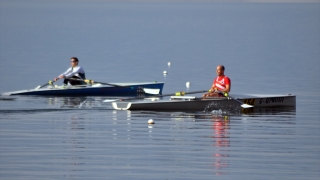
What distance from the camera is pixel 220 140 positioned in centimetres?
1967

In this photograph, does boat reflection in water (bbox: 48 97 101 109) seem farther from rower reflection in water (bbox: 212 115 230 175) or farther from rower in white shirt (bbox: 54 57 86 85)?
rower reflection in water (bbox: 212 115 230 175)

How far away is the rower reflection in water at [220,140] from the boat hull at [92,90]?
608 centimetres

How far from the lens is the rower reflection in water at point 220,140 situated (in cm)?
1684

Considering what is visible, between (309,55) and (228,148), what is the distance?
107ft

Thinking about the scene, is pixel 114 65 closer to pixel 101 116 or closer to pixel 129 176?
pixel 101 116

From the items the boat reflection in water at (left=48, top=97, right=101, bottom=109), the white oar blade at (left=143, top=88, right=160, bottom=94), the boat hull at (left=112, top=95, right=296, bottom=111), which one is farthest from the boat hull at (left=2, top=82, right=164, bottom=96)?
the boat hull at (left=112, top=95, right=296, bottom=111)

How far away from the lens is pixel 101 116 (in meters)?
23.5

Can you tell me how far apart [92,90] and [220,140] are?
31.9 feet

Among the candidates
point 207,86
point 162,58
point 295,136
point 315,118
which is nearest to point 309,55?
point 162,58

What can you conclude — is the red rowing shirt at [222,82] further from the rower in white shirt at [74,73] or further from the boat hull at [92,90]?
the rower in white shirt at [74,73]

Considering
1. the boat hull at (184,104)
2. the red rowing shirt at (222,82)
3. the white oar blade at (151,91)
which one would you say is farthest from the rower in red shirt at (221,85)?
the white oar blade at (151,91)

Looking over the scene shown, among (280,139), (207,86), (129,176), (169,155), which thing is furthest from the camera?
(207,86)

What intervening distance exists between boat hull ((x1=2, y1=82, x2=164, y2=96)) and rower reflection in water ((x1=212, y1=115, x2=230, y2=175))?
608cm

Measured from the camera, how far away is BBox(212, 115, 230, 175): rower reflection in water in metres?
16.8
